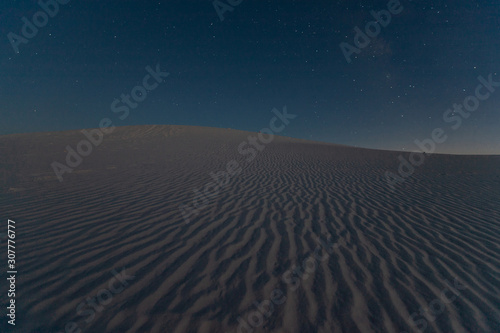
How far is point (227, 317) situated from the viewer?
2.29m

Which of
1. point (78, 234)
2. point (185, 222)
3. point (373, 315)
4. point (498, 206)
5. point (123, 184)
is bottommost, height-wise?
point (498, 206)

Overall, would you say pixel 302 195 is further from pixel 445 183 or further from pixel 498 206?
pixel 445 183

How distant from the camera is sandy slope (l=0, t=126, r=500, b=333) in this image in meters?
2.32

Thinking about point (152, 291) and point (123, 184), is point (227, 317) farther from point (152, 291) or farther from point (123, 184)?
point (123, 184)

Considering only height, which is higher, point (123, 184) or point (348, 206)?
point (123, 184)

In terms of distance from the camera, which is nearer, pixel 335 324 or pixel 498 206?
pixel 335 324

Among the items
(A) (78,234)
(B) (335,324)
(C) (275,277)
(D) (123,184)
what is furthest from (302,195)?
(D) (123,184)

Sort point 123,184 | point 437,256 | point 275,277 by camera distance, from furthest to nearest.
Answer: point 123,184 < point 437,256 < point 275,277

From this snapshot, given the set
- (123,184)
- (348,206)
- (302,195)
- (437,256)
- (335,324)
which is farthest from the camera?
(123,184)

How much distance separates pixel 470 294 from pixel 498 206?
5115 mm

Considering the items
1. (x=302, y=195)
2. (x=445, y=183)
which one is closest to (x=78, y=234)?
(x=302, y=195)

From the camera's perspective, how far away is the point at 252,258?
331 cm

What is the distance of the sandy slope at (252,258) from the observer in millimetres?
2322

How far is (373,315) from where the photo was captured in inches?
93.3
